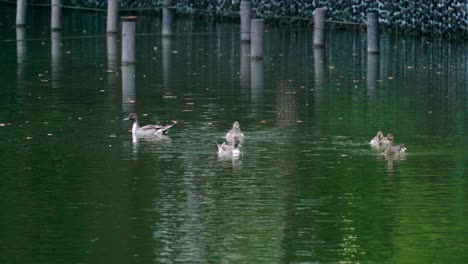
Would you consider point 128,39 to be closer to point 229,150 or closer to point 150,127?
point 150,127

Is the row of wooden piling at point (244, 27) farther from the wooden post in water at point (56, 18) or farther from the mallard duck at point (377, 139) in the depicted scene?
the mallard duck at point (377, 139)

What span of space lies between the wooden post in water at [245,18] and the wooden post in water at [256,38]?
411 centimetres

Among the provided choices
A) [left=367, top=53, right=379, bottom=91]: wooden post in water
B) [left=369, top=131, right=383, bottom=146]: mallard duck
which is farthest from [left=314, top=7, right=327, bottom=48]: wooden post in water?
[left=369, top=131, right=383, bottom=146]: mallard duck

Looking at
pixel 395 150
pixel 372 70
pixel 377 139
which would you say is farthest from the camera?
pixel 372 70

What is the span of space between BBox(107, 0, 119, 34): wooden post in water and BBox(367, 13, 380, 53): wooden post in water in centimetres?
735

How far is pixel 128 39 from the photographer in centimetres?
3325

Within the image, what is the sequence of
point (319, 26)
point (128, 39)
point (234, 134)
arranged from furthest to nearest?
point (319, 26), point (128, 39), point (234, 134)

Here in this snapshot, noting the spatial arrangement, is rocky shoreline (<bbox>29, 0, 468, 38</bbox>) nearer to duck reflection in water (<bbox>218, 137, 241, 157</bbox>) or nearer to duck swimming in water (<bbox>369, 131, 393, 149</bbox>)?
duck swimming in water (<bbox>369, 131, 393, 149</bbox>)

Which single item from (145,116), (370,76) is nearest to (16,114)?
(145,116)

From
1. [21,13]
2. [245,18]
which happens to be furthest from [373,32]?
[21,13]

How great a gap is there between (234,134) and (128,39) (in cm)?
1230

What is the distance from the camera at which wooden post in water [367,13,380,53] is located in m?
36.1

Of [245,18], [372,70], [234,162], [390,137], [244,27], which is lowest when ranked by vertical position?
[234,162]

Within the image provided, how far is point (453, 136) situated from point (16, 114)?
7179 mm
